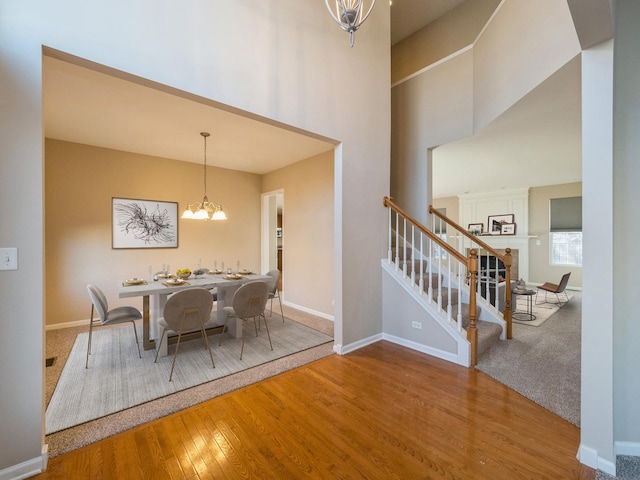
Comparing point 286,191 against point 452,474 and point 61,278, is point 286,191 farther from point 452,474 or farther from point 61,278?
point 452,474

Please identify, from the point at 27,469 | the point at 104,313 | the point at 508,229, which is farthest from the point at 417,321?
the point at 508,229

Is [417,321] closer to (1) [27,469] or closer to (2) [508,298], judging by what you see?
(2) [508,298]

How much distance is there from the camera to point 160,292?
304 cm

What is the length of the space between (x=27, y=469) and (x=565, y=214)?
10.1m

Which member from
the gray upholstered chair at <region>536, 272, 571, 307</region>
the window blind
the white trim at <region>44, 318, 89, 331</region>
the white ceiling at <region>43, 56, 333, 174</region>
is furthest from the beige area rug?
the white trim at <region>44, 318, 89, 331</region>

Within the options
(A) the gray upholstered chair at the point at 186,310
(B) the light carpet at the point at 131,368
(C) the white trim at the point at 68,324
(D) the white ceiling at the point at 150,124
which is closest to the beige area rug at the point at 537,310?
(B) the light carpet at the point at 131,368

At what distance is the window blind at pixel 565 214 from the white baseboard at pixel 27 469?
32.6 feet

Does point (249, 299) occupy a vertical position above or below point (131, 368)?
above

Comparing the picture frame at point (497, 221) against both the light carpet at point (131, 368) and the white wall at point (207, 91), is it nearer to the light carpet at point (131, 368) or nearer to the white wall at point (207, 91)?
the white wall at point (207, 91)

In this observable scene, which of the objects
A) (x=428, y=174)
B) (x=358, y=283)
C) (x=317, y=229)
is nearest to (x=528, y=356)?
(x=358, y=283)

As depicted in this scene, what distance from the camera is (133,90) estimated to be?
272 cm

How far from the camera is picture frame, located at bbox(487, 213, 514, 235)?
828cm

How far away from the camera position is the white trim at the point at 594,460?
1.57 metres

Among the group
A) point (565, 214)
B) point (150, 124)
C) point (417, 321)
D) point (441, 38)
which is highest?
point (441, 38)
